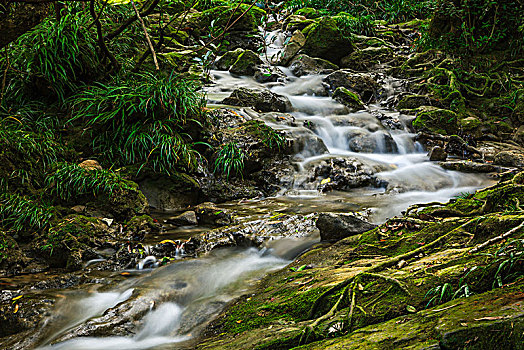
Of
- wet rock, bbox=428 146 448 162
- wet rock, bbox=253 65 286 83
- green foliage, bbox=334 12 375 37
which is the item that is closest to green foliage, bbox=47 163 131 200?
wet rock, bbox=428 146 448 162

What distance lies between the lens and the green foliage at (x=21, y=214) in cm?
343

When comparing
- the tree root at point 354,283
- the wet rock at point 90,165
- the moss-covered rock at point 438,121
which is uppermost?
the wet rock at point 90,165

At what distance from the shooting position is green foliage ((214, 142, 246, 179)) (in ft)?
18.3

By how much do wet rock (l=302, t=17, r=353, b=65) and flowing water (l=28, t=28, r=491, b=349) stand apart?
1944mm

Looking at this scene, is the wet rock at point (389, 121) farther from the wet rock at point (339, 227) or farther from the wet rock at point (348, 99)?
the wet rock at point (339, 227)

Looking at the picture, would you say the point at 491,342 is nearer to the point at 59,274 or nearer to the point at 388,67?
the point at 59,274

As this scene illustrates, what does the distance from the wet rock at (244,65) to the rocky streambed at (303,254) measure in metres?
2.80

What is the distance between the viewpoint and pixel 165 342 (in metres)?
2.23

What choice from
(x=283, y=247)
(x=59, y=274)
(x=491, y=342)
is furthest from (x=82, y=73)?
(x=491, y=342)

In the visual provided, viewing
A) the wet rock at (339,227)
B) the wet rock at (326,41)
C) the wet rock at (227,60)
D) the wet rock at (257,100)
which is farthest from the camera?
the wet rock at (326,41)

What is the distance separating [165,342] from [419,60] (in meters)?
12.0

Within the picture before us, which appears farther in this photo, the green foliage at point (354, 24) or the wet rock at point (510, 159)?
the green foliage at point (354, 24)

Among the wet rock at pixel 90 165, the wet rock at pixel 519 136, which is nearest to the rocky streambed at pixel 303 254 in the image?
the wet rock at pixel 519 136

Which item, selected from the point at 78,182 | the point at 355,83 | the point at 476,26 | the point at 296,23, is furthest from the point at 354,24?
the point at 78,182
